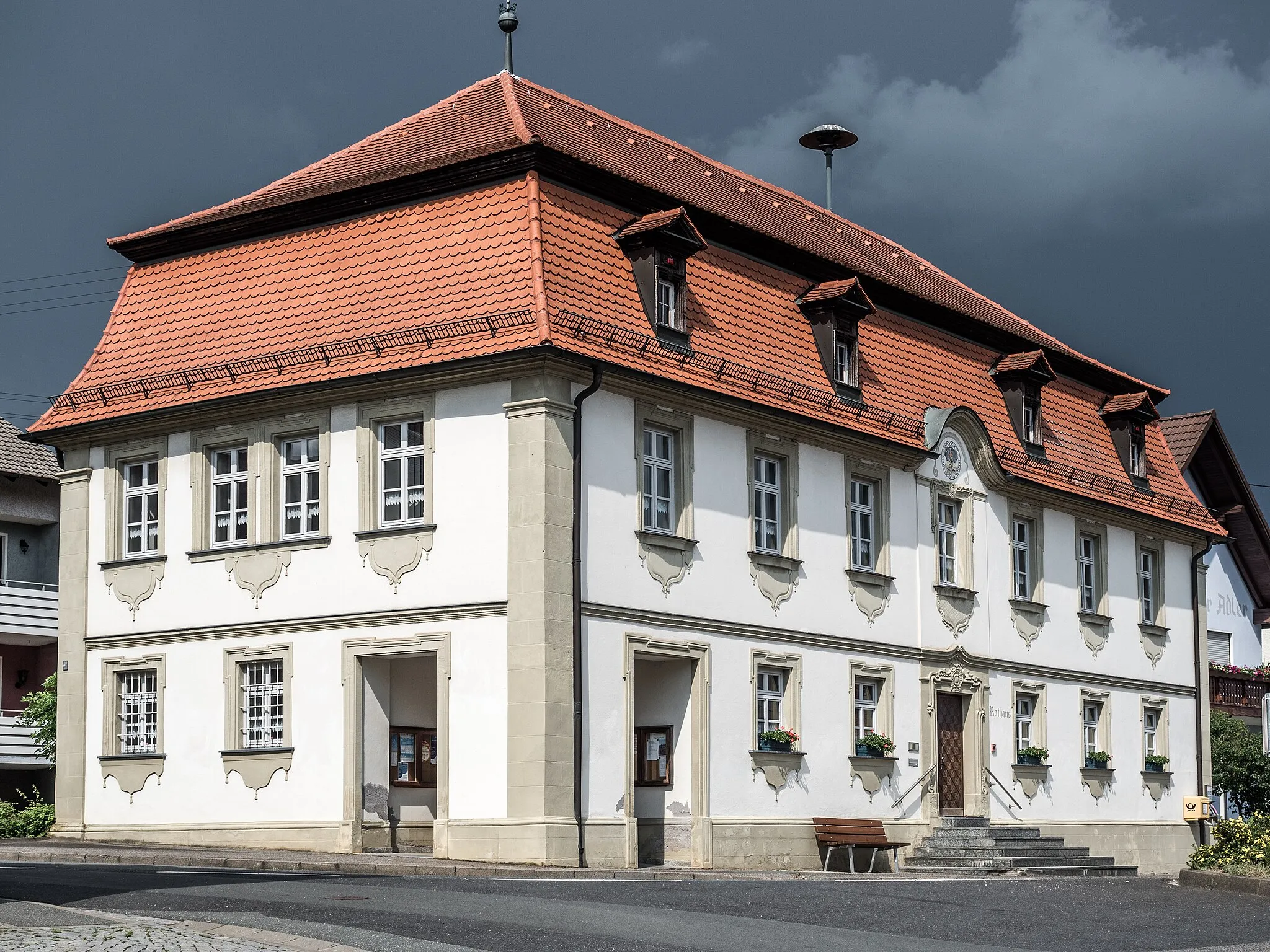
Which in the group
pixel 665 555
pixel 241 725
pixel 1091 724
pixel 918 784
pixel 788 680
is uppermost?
pixel 665 555

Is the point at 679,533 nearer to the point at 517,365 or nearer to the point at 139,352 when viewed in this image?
the point at 517,365

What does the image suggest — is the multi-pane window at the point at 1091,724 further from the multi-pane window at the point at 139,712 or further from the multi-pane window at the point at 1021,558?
the multi-pane window at the point at 139,712

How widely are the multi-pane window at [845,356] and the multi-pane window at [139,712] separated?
38.7 ft

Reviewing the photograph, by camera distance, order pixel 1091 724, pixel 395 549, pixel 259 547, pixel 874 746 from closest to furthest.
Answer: pixel 395 549
pixel 259 547
pixel 874 746
pixel 1091 724

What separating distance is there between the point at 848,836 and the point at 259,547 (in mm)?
9715

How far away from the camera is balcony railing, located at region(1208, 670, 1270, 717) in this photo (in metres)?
46.0

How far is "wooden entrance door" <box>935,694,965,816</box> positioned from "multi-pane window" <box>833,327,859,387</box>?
5.90 metres

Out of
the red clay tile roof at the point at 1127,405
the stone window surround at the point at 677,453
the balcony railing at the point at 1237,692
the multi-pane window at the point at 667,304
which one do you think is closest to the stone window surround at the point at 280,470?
the stone window surround at the point at 677,453

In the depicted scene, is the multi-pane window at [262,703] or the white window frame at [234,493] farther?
the white window frame at [234,493]

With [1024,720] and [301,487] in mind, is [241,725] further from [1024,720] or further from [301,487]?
[1024,720]

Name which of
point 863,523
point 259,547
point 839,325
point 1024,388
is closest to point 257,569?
point 259,547

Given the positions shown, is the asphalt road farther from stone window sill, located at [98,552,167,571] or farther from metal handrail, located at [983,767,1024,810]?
metal handrail, located at [983,767,1024,810]

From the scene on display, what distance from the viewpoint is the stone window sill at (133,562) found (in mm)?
29719

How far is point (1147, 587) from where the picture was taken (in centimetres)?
4147
